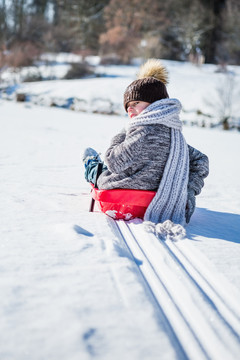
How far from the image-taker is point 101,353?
900 millimetres

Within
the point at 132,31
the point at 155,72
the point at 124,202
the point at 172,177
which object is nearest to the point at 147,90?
the point at 155,72

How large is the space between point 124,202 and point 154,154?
359mm

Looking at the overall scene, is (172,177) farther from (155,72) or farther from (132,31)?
(132,31)

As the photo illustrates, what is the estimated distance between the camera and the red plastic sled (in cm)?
197

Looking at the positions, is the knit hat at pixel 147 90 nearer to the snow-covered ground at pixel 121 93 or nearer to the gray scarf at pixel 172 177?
the gray scarf at pixel 172 177

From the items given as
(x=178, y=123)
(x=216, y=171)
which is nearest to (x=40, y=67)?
(x=216, y=171)

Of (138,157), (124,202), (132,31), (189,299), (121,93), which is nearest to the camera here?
(189,299)

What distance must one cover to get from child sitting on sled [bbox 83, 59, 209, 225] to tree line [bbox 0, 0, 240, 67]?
20706 millimetres

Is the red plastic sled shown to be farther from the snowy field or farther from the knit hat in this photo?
the knit hat

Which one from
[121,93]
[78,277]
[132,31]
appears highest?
[132,31]

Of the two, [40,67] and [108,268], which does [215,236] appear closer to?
[108,268]

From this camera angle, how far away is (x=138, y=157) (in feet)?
6.20

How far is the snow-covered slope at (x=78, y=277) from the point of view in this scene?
0.93 meters

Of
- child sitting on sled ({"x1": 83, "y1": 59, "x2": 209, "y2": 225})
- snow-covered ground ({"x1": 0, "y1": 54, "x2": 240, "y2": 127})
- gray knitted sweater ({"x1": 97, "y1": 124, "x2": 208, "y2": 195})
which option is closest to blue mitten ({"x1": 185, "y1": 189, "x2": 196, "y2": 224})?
child sitting on sled ({"x1": 83, "y1": 59, "x2": 209, "y2": 225})
